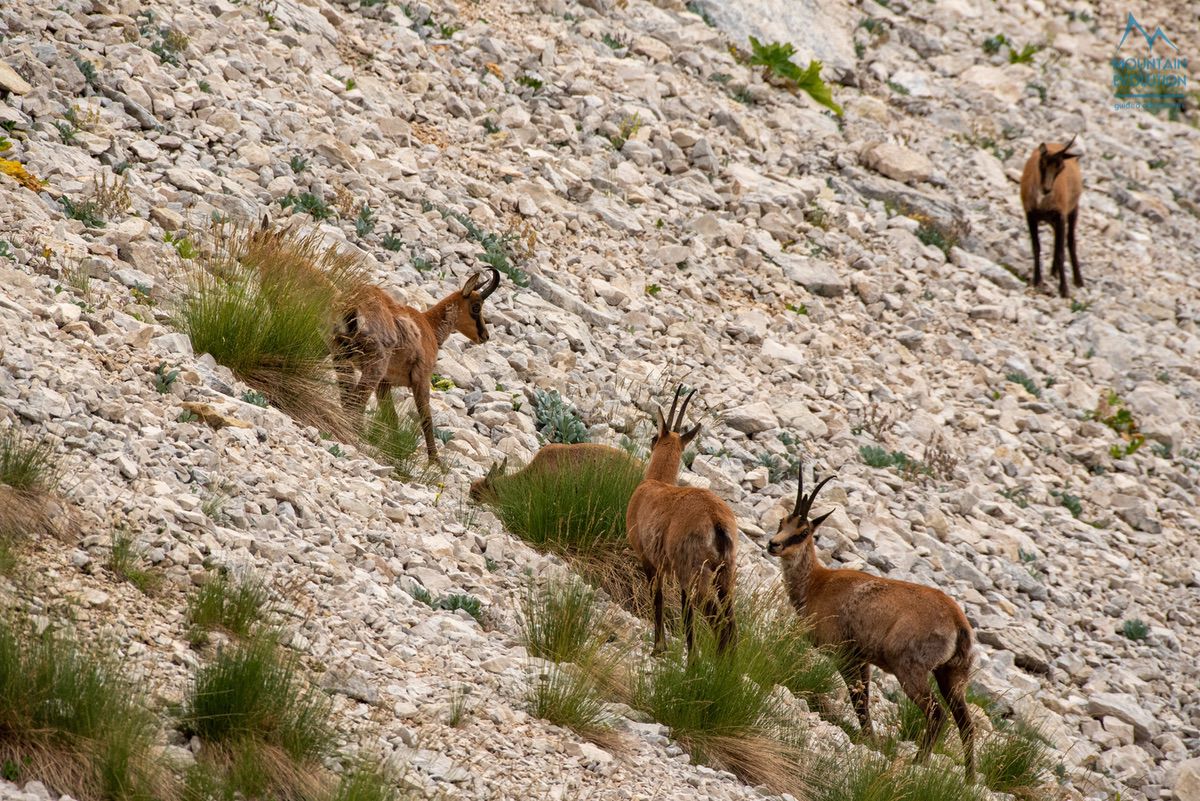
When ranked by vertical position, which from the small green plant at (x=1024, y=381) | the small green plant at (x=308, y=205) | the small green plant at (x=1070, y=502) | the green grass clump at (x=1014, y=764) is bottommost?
the green grass clump at (x=1014, y=764)

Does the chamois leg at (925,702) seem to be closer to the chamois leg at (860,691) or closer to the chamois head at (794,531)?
the chamois leg at (860,691)

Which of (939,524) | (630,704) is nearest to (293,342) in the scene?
(630,704)

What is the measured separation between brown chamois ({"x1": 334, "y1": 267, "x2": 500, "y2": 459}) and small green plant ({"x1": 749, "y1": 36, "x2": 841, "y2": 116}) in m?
9.19

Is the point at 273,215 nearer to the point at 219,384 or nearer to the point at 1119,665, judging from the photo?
the point at 219,384

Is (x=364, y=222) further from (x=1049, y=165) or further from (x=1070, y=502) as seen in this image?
(x=1049, y=165)

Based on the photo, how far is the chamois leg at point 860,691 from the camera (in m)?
7.78

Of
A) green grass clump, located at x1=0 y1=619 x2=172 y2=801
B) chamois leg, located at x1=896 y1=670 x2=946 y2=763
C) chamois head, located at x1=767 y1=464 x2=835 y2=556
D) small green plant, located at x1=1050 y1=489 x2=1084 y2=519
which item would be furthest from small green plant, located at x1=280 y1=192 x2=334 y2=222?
small green plant, located at x1=1050 y1=489 x2=1084 y2=519

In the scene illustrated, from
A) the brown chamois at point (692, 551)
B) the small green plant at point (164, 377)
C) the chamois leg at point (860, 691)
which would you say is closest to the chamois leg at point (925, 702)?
the chamois leg at point (860, 691)

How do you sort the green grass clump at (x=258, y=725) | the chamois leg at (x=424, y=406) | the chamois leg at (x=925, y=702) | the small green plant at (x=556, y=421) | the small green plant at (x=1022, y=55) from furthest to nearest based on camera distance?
the small green plant at (x=1022, y=55) → the small green plant at (x=556, y=421) → the chamois leg at (x=424, y=406) → the chamois leg at (x=925, y=702) → the green grass clump at (x=258, y=725)

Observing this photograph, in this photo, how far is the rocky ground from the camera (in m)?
6.17

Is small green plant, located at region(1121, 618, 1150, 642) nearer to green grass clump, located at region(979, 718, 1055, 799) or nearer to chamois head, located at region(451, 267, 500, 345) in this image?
green grass clump, located at region(979, 718, 1055, 799)

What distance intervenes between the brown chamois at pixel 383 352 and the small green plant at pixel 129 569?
9.92 ft

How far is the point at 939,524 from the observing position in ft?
35.8

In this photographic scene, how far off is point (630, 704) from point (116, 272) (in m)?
4.37
